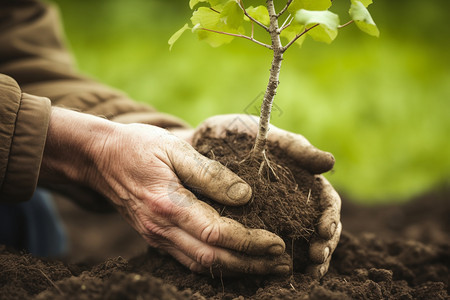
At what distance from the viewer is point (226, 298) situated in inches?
48.9

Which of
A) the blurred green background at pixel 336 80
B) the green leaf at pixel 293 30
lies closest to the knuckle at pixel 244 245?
the green leaf at pixel 293 30

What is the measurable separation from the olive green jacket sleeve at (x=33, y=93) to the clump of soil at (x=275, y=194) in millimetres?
524

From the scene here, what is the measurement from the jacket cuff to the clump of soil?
1.85ft

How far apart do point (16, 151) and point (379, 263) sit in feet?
4.55

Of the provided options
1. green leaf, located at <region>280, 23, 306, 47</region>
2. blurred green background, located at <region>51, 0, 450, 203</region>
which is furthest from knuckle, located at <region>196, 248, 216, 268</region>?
blurred green background, located at <region>51, 0, 450, 203</region>

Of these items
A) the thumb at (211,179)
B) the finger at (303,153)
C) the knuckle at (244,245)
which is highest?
the finger at (303,153)

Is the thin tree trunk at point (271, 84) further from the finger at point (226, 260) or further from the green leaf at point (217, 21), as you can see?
the finger at point (226, 260)

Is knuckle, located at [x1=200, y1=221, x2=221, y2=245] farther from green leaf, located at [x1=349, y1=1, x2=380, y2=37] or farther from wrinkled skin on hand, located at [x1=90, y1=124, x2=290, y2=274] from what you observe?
green leaf, located at [x1=349, y1=1, x2=380, y2=37]

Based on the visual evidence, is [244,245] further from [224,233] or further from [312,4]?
[312,4]

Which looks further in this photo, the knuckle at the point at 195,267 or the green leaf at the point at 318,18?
the knuckle at the point at 195,267

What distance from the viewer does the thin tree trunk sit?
49.1 inches

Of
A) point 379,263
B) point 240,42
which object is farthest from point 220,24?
point 240,42

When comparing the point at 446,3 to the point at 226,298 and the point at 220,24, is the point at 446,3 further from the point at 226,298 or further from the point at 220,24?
the point at 226,298

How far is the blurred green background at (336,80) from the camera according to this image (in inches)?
170
